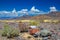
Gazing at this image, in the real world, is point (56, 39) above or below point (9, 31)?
below

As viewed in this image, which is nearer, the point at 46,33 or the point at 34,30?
the point at 46,33

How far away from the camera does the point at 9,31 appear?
2022 centimetres

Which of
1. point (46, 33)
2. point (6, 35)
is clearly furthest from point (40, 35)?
point (6, 35)

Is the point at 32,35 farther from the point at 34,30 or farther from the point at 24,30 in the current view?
the point at 24,30

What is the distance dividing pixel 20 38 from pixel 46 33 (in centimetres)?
272

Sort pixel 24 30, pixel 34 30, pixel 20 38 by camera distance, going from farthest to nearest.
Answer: pixel 24 30
pixel 34 30
pixel 20 38

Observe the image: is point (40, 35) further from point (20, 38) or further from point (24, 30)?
point (24, 30)

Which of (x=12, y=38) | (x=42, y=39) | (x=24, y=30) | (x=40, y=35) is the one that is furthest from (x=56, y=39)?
(x=24, y=30)

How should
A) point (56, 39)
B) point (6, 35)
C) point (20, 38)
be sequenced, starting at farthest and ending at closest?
point (6, 35) < point (20, 38) < point (56, 39)

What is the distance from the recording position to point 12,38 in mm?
19562

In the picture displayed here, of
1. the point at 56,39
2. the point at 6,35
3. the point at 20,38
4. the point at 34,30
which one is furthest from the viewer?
the point at 34,30

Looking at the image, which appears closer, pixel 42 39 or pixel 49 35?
pixel 42 39

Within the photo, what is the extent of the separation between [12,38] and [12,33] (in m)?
0.66

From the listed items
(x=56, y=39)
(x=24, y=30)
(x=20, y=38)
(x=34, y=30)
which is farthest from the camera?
(x=24, y=30)
